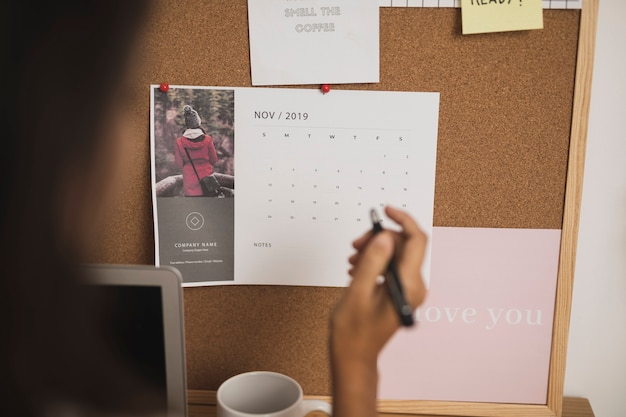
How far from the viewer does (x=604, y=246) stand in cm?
68

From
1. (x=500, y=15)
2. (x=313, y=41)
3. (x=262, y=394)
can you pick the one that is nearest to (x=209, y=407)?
(x=262, y=394)

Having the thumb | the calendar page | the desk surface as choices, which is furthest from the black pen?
the desk surface

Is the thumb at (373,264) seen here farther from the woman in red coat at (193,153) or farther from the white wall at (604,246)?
the white wall at (604,246)

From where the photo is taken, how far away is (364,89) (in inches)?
23.4

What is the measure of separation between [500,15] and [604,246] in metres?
0.32

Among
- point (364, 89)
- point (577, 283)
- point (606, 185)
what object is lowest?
point (577, 283)

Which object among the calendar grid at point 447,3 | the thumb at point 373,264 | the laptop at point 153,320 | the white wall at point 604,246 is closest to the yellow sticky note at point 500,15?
the calendar grid at point 447,3

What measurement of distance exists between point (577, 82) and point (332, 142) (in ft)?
0.88

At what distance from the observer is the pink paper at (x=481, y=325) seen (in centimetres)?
62

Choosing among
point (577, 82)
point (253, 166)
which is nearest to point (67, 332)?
point (253, 166)

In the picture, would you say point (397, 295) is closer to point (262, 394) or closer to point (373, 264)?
point (373, 264)

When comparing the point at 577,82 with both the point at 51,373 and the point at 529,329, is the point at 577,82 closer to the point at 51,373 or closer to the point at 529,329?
the point at 529,329

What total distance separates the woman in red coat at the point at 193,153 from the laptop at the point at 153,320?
144 mm

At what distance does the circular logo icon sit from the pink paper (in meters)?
0.26
